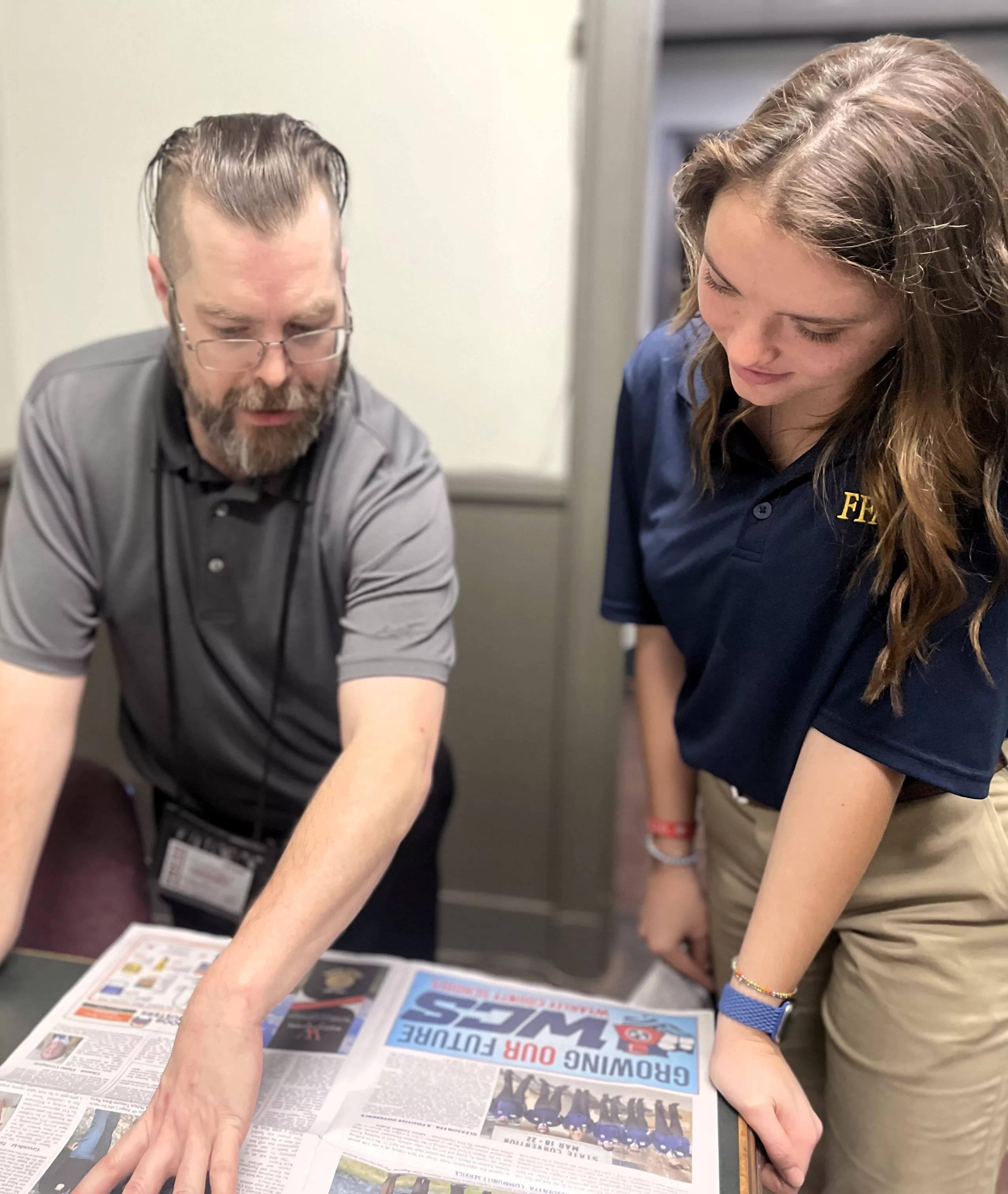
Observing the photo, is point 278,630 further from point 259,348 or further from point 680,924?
point 680,924

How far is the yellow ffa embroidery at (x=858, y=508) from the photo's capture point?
716mm

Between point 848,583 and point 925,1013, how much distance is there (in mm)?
369

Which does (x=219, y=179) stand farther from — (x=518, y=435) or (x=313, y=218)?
(x=518, y=435)

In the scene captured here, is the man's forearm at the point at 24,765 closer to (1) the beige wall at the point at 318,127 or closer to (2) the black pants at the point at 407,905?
(2) the black pants at the point at 407,905

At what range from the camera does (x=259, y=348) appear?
80 centimetres

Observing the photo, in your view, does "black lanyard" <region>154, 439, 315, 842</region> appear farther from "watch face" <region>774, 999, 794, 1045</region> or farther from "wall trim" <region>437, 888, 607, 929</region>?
"wall trim" <region>437, 888, 607, 929</region>

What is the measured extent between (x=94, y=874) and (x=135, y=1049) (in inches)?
13.5

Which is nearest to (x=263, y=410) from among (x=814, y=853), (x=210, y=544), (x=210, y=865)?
(x=210, y=544)

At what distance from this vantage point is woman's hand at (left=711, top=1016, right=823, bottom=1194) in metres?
0.74

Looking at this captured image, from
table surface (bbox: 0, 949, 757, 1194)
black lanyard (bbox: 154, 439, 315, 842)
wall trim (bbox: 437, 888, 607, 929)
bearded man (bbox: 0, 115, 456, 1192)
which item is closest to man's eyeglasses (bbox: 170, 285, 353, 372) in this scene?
bearded man (bbox: 0, 115, 456, 1192)

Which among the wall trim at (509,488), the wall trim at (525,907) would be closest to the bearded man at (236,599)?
the wall trim at (509,488)

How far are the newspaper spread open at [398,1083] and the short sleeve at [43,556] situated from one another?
293 mm

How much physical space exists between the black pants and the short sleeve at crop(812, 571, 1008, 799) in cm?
51

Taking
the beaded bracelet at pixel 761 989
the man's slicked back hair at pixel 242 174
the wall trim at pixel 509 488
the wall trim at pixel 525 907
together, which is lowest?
the wall trim at pixel 525 907
